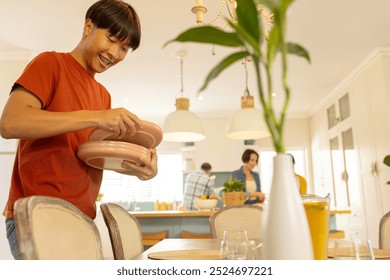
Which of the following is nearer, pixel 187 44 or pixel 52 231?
pixel 52 231

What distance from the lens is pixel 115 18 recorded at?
93cm

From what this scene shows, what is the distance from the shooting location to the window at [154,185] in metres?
5.71

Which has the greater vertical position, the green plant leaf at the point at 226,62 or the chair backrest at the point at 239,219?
the green plant leaf at the point at 226,62

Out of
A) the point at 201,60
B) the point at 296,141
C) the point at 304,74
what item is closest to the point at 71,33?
the point at 201,60

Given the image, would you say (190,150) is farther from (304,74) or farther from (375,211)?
(375,211)

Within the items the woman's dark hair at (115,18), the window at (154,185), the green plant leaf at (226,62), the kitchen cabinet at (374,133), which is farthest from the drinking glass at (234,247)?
the window at (154,185)

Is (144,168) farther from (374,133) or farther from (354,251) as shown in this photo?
(374,133)

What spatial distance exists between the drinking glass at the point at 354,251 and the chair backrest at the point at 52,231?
0.48m

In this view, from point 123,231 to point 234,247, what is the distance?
25.7 inches

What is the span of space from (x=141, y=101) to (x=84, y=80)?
3.96 meters

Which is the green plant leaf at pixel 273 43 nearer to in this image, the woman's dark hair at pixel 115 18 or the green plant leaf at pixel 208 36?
the green plant leaf at pixel 208 36

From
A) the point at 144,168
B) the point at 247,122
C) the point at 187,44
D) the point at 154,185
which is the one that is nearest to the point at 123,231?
the point at 144,168

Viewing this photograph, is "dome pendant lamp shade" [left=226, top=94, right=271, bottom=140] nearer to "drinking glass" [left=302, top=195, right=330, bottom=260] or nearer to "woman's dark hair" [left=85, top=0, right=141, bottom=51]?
"woman's dark hair" [left=85, top=0, right=141, bottom=51]

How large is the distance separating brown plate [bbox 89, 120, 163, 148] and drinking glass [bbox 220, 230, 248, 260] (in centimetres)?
27
